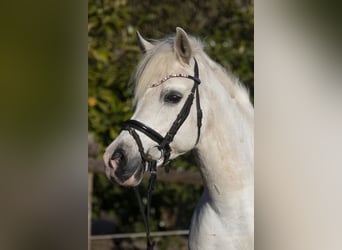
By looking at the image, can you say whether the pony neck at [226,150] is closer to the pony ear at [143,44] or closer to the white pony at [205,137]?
the white pony at [205,137]

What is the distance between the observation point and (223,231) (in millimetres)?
2648

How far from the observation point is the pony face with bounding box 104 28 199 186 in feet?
8.25

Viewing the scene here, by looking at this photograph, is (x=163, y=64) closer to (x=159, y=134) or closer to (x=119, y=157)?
(x=159, y=134)

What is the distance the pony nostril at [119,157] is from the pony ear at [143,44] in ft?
1.56

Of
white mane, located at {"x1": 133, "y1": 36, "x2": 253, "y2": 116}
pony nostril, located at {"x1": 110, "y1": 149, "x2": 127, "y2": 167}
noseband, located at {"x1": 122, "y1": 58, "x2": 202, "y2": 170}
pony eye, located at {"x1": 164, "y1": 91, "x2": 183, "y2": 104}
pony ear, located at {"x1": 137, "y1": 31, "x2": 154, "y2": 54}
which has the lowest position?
pony nostril, located at {"x1": 110, "y1": 149, "x2": 127, "y2": 167}

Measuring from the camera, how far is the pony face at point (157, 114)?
99.0 inches

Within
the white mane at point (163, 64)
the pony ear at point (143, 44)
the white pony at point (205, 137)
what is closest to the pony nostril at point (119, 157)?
the white pony at point (205, 137)

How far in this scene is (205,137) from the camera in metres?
2.60

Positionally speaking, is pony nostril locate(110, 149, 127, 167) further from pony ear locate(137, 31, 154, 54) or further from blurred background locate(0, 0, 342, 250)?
pony ear locate(137, 31, 154, 54)

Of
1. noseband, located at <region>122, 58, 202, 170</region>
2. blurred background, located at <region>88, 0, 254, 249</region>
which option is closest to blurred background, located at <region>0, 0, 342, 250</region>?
blurred background, located at <region>88, 0, 254, 249</region>

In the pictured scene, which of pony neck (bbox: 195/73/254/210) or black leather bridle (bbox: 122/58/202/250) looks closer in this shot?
black leather bridle (bbox: 122/58/202/250)
